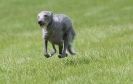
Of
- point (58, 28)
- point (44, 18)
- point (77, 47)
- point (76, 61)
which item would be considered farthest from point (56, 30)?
point (77, 47)

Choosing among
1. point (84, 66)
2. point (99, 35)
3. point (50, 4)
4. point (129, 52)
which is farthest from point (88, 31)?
point (50, 4)

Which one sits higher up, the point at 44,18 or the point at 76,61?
the point at 44,18

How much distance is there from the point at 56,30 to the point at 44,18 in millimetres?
730

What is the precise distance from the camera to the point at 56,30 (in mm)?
11867

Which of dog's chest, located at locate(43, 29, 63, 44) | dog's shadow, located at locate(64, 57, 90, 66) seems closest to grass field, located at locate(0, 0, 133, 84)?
dog's shadow, located at locate(64, 57, 90, 66)

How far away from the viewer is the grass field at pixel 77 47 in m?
9.76

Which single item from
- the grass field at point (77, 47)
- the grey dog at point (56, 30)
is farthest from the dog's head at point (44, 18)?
the grass field at point (77, 47)

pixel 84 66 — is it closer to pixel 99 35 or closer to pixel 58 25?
pixel 58 25

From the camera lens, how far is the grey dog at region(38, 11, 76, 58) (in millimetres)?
11492

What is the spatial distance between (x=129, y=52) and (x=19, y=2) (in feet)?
131

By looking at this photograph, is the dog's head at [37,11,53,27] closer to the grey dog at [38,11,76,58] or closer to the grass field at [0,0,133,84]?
the grey dog at [38,11,76,58]

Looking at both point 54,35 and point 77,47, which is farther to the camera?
point 77,47

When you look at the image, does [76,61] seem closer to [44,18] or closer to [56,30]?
[56,30]

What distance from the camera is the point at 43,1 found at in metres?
52.2
